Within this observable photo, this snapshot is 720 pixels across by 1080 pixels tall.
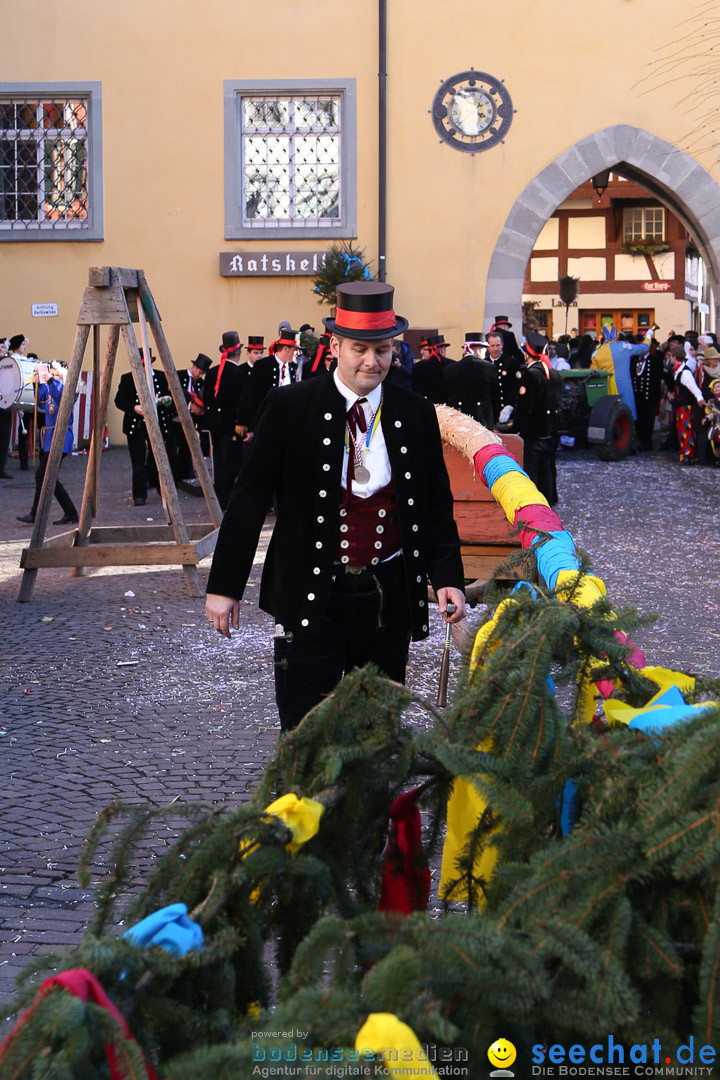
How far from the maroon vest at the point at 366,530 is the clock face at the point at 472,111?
16860 millimetres

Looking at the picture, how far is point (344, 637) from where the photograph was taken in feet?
12.2

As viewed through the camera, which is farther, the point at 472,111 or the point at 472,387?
the point at 472,111

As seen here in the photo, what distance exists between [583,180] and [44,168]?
848cm

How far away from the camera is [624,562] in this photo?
33.3 ft

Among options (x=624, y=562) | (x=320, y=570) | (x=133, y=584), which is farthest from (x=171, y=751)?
(x=624, y=562)

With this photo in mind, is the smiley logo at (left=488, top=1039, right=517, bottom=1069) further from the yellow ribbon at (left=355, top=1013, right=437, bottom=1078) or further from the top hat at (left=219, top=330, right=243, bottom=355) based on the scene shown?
the top hat at (left=219, top=330, right=243, bottom=355)

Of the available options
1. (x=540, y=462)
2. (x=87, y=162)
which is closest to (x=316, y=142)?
(x=87, y=162)

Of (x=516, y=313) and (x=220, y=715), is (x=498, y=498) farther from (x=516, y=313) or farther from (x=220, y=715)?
(x=516, y=313)

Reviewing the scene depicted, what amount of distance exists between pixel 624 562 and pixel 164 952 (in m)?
8.69

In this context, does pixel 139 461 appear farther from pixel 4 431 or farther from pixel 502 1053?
pixel 502 1053

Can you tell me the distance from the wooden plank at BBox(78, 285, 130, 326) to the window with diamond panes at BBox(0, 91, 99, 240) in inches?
470

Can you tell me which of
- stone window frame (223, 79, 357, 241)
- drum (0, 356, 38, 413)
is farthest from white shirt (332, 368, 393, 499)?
stone window frame (223, 79, 357, 241)

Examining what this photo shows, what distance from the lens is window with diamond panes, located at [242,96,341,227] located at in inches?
777

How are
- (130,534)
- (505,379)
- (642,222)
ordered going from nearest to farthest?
(130,534)
(505,379)
(642,222)
